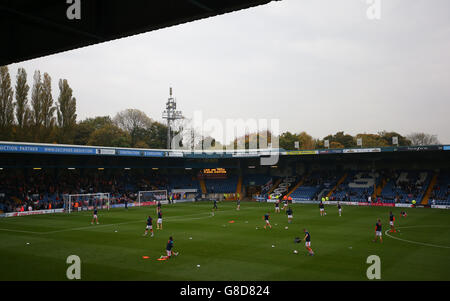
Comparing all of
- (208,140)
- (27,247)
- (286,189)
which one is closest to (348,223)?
(27,247)

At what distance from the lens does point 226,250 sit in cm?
2433

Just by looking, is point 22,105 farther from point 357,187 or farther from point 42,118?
point 357,187

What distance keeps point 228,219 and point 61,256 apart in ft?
70.4

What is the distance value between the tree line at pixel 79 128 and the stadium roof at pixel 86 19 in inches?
2408

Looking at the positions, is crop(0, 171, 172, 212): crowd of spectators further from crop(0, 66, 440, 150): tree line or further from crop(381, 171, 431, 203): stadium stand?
crop(381, 171, 431, 203): stadium stand

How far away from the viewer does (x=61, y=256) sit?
22.8 metres

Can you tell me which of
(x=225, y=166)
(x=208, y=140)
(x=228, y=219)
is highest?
(x=208, y=140)

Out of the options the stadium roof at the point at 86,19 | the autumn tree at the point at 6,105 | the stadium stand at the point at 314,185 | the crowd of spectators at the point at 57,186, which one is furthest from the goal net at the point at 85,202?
the stadium roof at the point at 86,19

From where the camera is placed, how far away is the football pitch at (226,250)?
61.1ft

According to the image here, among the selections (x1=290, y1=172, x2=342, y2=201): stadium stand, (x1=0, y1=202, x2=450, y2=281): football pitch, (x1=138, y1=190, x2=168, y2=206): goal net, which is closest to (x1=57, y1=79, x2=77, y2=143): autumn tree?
(x1=138, y1=190, x2=168, y2=206): goal net

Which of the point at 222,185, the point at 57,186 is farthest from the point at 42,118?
the point at 222,185

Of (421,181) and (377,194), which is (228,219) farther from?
(421,181)

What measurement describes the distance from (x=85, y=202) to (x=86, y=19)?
167ft
